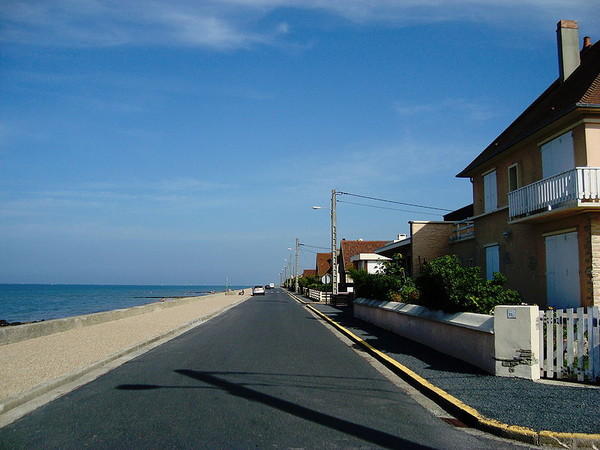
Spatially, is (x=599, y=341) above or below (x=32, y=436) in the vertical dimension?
above

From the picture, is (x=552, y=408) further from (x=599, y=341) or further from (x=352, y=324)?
(x=352, y=324)

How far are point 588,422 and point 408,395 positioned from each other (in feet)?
Answer: 8.88

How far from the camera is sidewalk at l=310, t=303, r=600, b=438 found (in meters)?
6.51

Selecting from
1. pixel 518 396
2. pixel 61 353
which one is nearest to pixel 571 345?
pixel 518 396

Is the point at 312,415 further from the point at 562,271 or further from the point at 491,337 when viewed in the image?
the point at 562,271

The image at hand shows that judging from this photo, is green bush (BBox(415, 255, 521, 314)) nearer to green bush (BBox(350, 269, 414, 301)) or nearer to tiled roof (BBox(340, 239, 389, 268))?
green bush (BBox(350, 269, 414, 301))

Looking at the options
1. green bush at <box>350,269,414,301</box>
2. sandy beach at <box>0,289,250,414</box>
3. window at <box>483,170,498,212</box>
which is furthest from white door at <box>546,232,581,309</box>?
sandy beach at <box>0,289,250,414</box>

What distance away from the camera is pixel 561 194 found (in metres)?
15.6

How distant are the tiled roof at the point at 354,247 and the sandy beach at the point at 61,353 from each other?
44.7m

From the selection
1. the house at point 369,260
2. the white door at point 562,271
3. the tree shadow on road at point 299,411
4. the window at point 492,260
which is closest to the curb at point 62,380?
the tree shadow on road at point 299,411

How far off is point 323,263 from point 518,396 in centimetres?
Result: 9137

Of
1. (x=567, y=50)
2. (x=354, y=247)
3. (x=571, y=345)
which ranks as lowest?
(x=571, y=345)

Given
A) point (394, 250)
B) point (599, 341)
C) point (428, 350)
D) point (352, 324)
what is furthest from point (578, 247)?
point (394, 250)

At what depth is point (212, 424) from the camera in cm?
659
